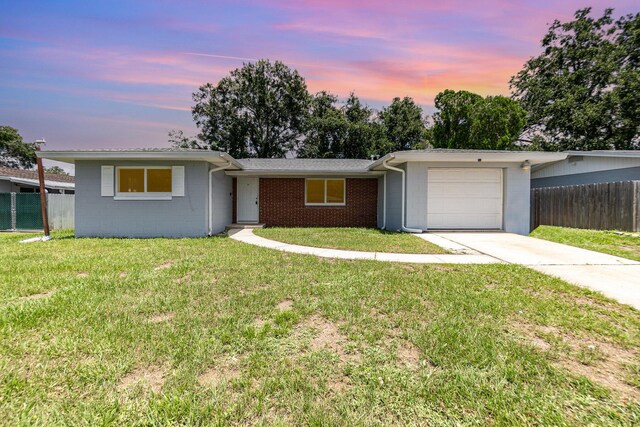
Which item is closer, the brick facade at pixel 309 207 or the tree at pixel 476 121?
the brick facade at pixel 309 207

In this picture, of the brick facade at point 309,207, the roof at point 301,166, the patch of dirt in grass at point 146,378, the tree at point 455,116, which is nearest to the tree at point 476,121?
the tree at point 455,116

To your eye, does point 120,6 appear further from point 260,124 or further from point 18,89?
point 260,124

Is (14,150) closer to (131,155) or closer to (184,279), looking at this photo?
(131,155)

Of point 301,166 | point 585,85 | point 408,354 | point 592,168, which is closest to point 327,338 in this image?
point 408,354

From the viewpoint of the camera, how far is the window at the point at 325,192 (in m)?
13.9

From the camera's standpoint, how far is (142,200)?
1023 cm

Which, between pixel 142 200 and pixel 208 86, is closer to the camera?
pixel 142 200

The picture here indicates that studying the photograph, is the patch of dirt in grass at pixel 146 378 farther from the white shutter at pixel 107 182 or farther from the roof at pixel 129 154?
the white shutter at pixel 107 182

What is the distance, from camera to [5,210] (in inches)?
503

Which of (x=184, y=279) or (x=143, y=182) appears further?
(x=143, y=182)

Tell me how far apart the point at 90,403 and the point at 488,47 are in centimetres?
1320

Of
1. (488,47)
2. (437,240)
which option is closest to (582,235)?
(437,240)

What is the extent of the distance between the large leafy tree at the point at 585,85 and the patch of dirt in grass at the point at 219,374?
26436 millimetres

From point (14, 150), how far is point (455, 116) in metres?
49.9
